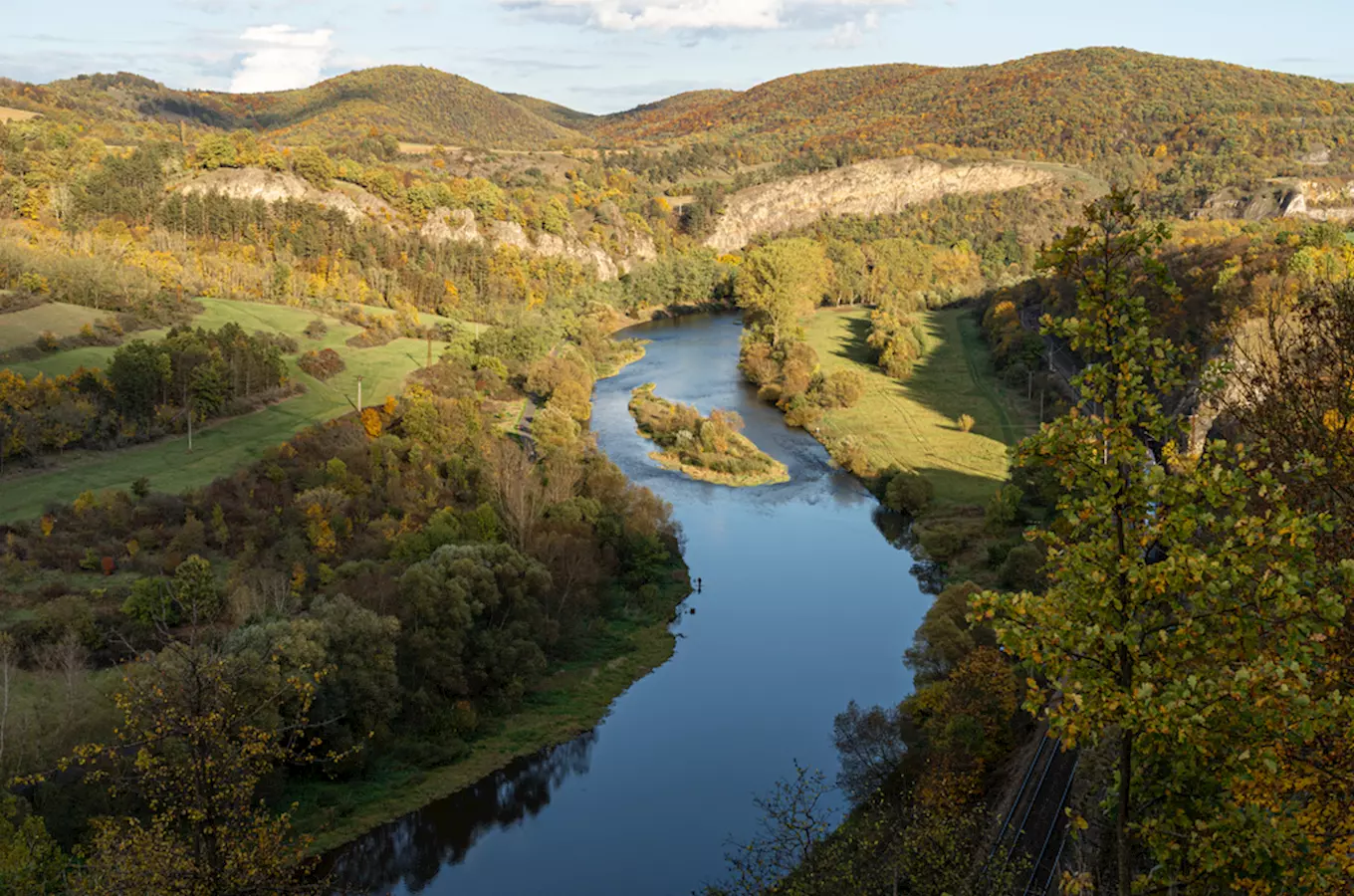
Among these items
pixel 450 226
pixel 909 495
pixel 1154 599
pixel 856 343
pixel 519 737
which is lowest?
pixel 519 737

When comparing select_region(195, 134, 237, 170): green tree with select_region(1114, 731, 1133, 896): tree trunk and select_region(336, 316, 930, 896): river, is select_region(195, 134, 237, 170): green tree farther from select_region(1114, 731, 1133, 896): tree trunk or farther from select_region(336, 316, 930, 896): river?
select_region(1114, 731, 1133, 896): tree trunk

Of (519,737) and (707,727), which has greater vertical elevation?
(707,727)

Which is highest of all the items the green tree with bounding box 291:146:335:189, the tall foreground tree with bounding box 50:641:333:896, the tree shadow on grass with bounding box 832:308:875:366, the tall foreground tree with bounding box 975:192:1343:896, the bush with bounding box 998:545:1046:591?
the green tree with bounding box 291:146:335:189

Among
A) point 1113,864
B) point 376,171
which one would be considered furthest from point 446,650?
point 376,171

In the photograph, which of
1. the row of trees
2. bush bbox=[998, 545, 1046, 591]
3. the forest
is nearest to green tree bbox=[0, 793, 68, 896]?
the forest

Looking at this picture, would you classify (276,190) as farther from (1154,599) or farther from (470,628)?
(1154,599)

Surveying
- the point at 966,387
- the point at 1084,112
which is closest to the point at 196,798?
the point at 966,387
